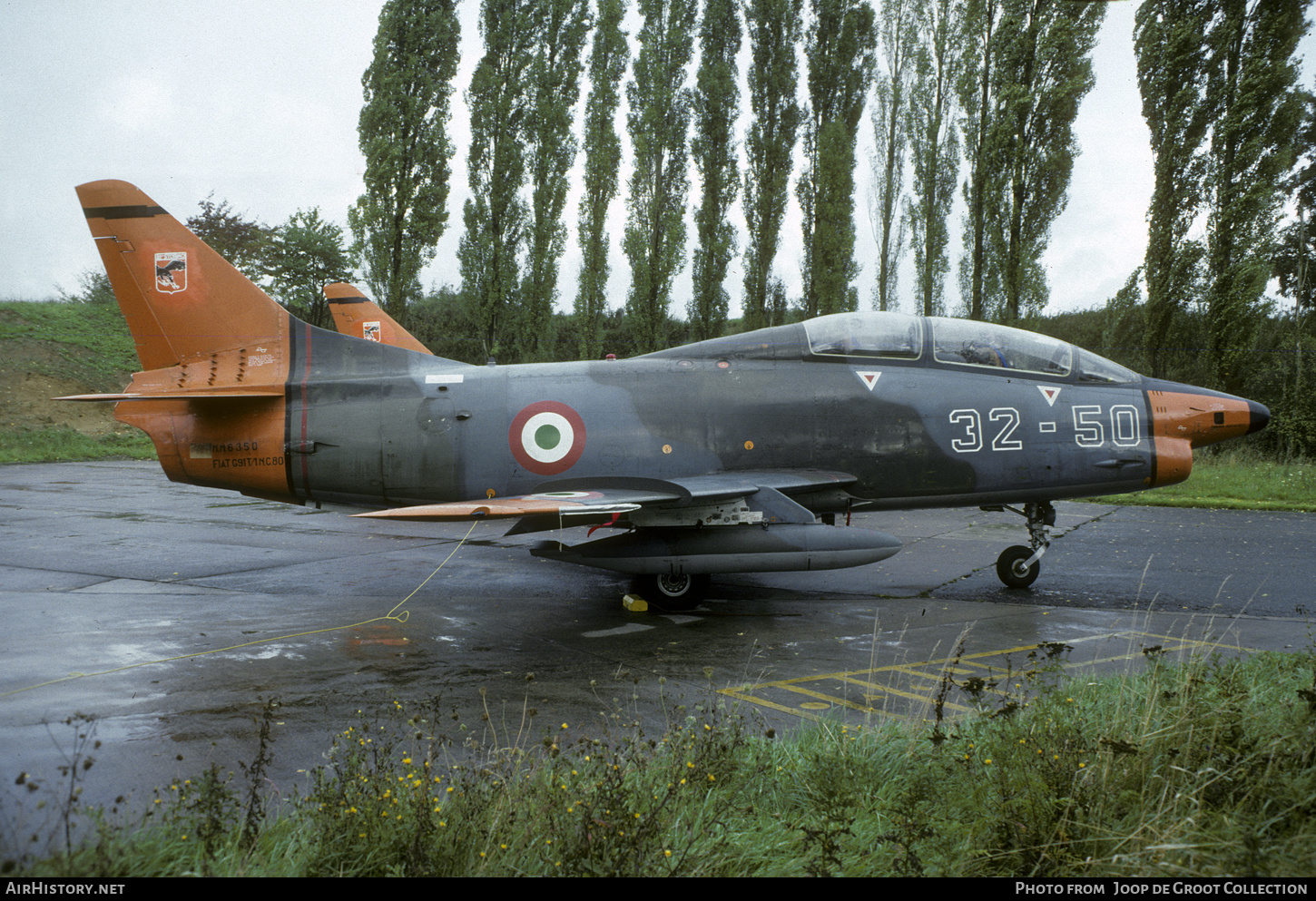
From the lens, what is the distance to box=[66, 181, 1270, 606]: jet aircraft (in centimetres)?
858

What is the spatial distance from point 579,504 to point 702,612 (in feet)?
7.45

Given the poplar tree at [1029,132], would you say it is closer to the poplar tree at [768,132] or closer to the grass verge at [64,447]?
the poplar tree at [768,132]

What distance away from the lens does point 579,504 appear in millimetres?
6992

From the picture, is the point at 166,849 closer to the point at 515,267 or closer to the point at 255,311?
the point at 255,311

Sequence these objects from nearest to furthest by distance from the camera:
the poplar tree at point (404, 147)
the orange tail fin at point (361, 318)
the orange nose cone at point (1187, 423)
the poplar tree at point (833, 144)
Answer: the orange nose cone at point (1187, 423), the orange tail fin at point (361, 318), the poplar tree at point (404, 147), the poplar tree at point (833, 144)

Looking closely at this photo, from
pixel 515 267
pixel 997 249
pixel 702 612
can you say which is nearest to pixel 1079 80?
pixel 997 249

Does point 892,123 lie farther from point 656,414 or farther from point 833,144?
point 656,414

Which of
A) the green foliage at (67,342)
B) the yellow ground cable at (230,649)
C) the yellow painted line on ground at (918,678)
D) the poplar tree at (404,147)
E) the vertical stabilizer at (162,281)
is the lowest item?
the yellow painted line on ground at (918,678)

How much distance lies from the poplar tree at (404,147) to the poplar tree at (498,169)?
1.97 m

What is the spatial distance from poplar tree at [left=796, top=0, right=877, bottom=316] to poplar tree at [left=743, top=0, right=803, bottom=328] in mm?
857

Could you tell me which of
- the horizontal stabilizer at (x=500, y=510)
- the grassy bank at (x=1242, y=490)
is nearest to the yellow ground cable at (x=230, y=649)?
the horizontal stabilizer at (x=500, y=510)

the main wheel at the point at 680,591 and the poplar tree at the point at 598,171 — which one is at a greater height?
the poplar tree at the point at 598,171

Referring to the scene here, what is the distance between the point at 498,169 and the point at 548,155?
6.68 feet

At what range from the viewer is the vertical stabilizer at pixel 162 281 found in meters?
8.70
